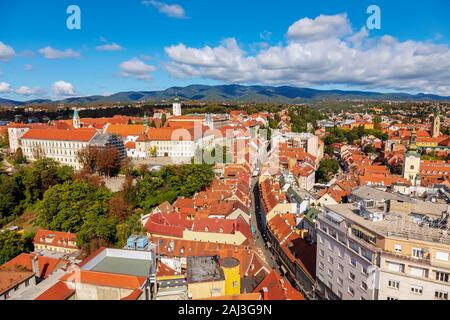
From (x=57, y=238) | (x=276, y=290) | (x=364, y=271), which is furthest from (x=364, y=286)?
(x=57, y=238)

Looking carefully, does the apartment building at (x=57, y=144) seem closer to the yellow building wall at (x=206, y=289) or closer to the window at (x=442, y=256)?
the yellow building wall at (x=206, y=289)

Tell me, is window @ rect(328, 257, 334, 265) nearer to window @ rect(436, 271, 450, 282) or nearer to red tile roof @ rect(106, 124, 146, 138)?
window @ rect(436, 271, 450, 282)

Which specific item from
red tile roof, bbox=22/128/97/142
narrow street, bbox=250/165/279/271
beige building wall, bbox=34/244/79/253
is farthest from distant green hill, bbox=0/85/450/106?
beige building wall, bbox=34/244/79/253

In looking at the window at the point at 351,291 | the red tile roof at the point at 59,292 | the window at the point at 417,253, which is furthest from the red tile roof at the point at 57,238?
the window at the point at 417,253

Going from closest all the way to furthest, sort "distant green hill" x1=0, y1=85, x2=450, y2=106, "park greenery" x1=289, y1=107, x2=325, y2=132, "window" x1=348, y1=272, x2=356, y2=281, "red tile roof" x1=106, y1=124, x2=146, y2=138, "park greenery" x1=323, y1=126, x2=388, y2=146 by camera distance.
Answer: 1. "window" x1=348, y1=272, x2=356, y2=281
2. "red tile roof" x1=106, y1=124, x2=146, y2=138
3. "park greenery" x1=323, y1=126, x2=388, y2=146
4. "park greenery" x1=289, y1=107, x2=325, y2=132
5. "distant green hill" x1=0, y1=85, x2=450, y2=106

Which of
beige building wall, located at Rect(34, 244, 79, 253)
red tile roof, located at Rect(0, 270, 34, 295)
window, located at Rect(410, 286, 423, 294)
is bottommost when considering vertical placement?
beige building wall, located at Rect(34, 244, 79, 253)

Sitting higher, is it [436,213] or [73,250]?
[436,213]

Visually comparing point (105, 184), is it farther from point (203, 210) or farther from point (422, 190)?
point (422, 190)

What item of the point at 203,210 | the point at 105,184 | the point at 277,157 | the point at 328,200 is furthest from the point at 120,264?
the point at 277,157

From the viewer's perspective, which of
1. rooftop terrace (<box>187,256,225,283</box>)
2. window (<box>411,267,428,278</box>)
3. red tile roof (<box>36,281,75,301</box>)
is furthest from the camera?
rooftop terrace (<box>187,256,225,283</box>)

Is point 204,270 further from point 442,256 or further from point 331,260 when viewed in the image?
point 442,256

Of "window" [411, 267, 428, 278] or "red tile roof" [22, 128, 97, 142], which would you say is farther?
"red tile roof" [22, 128, 97, 142]
